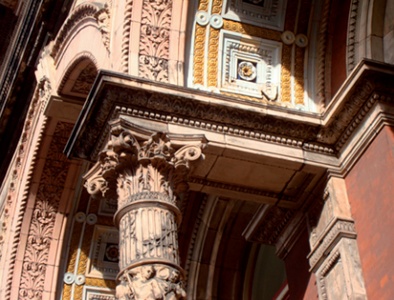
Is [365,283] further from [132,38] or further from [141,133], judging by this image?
[132,38]

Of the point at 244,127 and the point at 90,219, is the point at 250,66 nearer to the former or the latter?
the point at 244,127

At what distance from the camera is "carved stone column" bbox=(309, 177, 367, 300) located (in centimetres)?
734

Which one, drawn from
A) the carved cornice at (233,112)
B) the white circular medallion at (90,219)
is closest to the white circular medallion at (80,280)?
the white circular medallion at (90,219)

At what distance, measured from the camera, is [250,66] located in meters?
8.65

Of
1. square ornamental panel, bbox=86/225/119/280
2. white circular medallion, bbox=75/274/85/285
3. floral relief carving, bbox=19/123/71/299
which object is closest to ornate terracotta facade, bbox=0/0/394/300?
floral relief carving, bbox=19/123/71/299

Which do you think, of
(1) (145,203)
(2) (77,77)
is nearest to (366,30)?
(1) (145,203)

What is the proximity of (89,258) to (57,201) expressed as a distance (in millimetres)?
846

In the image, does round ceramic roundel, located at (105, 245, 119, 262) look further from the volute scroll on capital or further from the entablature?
the volute scroll on capital

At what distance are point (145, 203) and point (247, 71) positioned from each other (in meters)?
2.12

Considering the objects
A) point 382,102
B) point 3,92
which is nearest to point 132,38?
point 382,102

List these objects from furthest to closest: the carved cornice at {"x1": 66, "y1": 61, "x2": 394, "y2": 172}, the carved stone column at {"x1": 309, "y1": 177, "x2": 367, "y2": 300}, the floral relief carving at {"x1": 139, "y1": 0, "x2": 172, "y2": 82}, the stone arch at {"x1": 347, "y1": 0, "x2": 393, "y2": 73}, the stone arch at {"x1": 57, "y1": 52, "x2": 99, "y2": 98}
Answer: the stone arch at {"x1": 57, "y1": 52, "x2": 99, "y2": 98} → the stone arch at {"x1": 347, "y1": 0, "x2": 393, "y2": 73} → the floral relief carving at {"x1": 139, "y1": 0, "x2": 172, "y2": 82} → the carved cornice at {"x1": 66, "y1": 61, "x2": 394, "y2": 172} → the carved stone column at {"x1": 309, "y1": 177, "x2": 367, "y2": 300}

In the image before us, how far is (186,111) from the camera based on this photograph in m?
7.60

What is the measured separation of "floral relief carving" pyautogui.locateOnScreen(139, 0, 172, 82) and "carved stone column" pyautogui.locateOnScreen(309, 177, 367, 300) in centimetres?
181

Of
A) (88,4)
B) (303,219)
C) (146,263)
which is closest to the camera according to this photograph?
(146,263)
